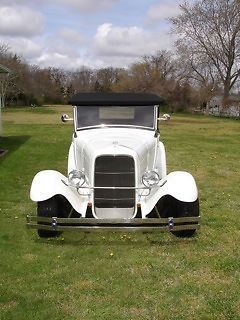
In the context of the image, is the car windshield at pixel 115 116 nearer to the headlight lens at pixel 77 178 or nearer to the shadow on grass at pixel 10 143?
the headlight lens at pixel 77 178

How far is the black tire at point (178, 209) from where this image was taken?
19.3 feet

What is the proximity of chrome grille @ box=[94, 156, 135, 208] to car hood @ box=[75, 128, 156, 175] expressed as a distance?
4.5 inches

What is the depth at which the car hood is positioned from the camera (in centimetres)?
586

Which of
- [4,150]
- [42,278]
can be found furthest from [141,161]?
[4,150]

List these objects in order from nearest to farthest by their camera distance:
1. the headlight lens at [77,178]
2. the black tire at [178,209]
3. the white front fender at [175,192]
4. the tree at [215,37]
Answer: the white front fender at [175,192], the black tire at [178,209], the headlight lens at [77,178], the tree at [215,37]

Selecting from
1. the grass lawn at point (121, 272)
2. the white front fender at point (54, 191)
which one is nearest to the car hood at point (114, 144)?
the white front fender at point (54, 191)

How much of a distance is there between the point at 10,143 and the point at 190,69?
3568cm

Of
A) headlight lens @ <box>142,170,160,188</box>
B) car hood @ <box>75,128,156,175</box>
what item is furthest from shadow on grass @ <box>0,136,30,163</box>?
headlight lens @ <box>142,170,160,188</box>

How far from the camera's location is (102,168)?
5.84 meters

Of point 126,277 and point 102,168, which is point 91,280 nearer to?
point 126,277

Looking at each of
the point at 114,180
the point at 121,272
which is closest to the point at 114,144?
the point at 114,180

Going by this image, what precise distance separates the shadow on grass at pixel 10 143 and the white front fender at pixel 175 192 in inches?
328

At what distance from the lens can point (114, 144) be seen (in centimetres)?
604

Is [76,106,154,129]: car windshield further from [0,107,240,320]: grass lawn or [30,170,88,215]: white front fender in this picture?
[0,107,240,320]: grass lawn
